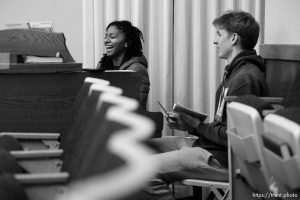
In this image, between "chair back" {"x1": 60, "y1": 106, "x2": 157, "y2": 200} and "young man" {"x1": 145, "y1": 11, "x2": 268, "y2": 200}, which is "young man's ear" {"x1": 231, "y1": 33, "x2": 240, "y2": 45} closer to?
"young man" {"x1": 145, "y1": 11, "x2": 268, "y2": 200}

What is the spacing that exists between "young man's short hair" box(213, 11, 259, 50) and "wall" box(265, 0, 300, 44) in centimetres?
34

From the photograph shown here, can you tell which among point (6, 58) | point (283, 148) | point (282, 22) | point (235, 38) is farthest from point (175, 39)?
point (283, 148)

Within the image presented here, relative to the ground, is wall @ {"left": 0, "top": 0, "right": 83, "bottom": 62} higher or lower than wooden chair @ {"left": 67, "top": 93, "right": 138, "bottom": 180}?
higher

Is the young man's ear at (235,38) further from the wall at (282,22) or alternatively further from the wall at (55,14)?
the wall at (55,14)

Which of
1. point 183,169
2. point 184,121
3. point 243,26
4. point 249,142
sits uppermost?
point 243,26

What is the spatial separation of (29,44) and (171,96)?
4.76 feet

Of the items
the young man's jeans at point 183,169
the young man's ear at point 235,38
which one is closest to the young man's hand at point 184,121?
the young man's jeans at point 183,169

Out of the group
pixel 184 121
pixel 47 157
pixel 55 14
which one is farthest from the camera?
pixel 55 14

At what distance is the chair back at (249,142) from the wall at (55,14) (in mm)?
2841

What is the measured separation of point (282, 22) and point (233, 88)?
895mm

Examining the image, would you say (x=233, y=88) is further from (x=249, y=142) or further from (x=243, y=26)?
(x=249, y=142)

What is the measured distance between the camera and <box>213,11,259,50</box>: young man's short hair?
136 inches

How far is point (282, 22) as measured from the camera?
3.87 m

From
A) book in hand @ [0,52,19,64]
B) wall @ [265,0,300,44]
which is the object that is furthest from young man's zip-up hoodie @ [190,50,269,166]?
book in hand @ [0,52,19,64]
